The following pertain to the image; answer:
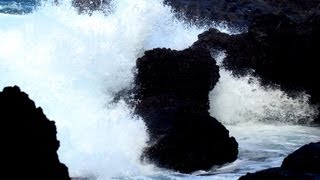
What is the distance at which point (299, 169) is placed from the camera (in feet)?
16.6

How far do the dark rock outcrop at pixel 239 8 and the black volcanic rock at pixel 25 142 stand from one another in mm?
→ 16011

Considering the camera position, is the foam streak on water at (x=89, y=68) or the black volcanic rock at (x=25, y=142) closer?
the black volcanic rock at (x=25, y=142)

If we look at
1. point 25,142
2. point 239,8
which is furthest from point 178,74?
point 239,8

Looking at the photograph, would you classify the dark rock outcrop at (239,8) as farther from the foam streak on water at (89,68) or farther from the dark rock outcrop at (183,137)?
the dark rock outcrop at (183,137)

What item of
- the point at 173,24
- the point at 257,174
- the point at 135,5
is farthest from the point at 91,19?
the point at 257,174

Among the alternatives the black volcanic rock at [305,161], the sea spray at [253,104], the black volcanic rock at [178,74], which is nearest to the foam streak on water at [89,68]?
the black volcanic rock at [178,74]

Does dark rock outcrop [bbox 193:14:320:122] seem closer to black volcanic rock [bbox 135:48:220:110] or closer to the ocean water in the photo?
the ocean water

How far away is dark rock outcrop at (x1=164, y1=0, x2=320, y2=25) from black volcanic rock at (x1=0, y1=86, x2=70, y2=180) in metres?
16.0

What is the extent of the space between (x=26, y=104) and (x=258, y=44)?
26.3ft

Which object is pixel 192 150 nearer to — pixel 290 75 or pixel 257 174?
pixel 257 174

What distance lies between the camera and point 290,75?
1142 cm

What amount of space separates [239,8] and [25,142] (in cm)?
1884

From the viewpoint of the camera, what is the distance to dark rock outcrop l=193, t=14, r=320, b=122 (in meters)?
11.3

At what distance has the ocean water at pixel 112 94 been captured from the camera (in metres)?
7.24
